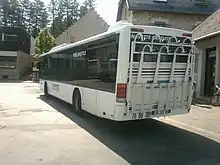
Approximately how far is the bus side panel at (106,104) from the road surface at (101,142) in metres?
0.54

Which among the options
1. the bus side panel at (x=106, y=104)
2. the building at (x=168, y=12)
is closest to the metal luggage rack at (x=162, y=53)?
the bus side panel at (x=106, y=104)

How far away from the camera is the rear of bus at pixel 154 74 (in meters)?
9.28

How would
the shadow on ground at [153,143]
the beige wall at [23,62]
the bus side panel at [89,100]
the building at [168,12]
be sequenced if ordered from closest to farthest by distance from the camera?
1. the shadow on ground at [153,143]
2. the bus side panel at [89,100]
3. the building at [168,12]
4. the beige wall at [23,62]

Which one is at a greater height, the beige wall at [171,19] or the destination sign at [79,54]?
the beige wall at [171,19]

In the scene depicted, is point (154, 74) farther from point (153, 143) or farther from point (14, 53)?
point (14, 53)

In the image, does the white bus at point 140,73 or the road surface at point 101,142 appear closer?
the road surface at point 101,142

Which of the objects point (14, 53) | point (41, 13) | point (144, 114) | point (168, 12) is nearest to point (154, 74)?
point (144, 114)

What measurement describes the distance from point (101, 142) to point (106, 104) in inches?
63.5

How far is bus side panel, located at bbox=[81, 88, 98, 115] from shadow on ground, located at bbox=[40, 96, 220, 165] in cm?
46

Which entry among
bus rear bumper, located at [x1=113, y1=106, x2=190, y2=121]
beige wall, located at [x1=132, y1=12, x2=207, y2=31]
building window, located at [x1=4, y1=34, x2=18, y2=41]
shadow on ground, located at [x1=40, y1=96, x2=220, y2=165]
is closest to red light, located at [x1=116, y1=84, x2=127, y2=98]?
bus rear bumper, located at [x1=113, y1=106, x2=190, y2=121]

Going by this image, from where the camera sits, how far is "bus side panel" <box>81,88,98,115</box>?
37.6 ft

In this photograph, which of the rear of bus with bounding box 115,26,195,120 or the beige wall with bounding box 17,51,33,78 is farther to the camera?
the beige wall with bounding box 17,51,33,78

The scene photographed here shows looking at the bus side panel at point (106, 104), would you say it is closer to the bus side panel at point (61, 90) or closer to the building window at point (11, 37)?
the bus side panel at point (61, 90)

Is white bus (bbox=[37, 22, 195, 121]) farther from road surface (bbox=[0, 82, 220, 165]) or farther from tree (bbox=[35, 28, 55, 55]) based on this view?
tree (bbox=[35, 28, 55, 55])
